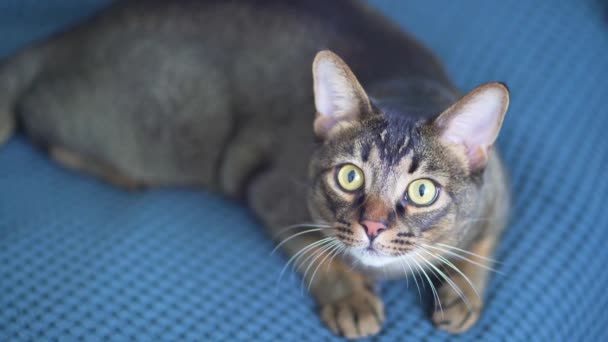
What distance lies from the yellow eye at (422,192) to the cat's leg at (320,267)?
18 centimetres

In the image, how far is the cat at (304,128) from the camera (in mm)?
1009

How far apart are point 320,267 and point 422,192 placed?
0.30 metres

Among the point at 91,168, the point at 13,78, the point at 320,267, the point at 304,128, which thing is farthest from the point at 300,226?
the point at 13,78

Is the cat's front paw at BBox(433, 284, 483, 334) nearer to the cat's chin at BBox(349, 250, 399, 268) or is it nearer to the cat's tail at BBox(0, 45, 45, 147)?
the cat's chin at BBox(349, 250, 399, 268)

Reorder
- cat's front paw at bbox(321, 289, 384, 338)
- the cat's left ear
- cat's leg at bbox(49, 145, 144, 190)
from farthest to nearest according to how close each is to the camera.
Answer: cat's leg at bbox(49, 145, 144, 190) → cat's front paw at bbox(321, 289, 384, 338) → the cat's left ear

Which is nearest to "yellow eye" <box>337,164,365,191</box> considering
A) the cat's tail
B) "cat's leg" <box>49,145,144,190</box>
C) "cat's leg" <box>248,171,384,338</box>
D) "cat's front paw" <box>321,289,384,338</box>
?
"cat's leg" <box>248,171,384,338</box>

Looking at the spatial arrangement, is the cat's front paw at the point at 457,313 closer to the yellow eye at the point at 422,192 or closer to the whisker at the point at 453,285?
the whisker at the point at 453,285

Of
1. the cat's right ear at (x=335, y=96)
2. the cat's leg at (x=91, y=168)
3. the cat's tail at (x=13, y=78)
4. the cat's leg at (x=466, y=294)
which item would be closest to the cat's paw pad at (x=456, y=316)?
the cat's leg at (x=466, y=294)

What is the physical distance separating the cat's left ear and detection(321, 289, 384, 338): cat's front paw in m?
0.32

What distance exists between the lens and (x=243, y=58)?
4.69ft

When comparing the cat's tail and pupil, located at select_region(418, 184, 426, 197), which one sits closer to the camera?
pupil, located at select_region(418, 184, 426, 197)

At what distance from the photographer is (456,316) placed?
107 cm

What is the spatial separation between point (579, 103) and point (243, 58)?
0.84 meters

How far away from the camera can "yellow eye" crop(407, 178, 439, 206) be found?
3.27 ft
